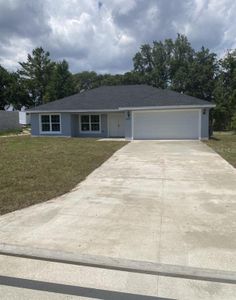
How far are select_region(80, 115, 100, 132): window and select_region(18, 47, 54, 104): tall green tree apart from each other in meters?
29.5

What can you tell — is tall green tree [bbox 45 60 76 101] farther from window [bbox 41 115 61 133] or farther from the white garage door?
the white garage door

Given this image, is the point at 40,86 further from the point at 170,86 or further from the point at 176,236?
the point at 176,236

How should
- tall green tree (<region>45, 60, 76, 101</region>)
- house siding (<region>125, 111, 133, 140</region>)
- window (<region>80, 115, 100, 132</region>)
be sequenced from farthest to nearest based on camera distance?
1. tall green tree (<region>45, 60, 76, 101</region>)
2. window (<region>80, 115, 100, 132</region>)
3. house siding (<region>125, 111, 133, 140</region>)

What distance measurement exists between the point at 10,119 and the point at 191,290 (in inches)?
1413

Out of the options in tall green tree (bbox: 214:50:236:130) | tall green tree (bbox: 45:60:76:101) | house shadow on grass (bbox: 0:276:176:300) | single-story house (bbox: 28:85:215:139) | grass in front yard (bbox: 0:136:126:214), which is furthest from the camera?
Answer: tall green tree (bbox: 45:60:76:101)

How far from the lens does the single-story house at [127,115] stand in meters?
21.3

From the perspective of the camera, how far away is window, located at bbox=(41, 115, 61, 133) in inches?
979

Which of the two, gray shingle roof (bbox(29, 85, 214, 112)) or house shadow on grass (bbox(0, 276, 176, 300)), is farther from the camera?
gray shingle roof (bbox(29, 85, 214, 112))

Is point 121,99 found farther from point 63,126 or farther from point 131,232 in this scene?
point 131,232

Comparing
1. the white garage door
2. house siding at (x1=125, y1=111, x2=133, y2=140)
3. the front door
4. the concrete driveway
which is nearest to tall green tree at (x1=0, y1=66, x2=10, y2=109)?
the front door

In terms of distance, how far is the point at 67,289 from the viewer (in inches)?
126

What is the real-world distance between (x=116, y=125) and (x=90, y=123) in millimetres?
2155

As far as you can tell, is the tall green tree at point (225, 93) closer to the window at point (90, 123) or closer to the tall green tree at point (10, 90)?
the window at point (90, 123)

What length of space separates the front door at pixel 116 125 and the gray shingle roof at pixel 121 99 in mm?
1206
